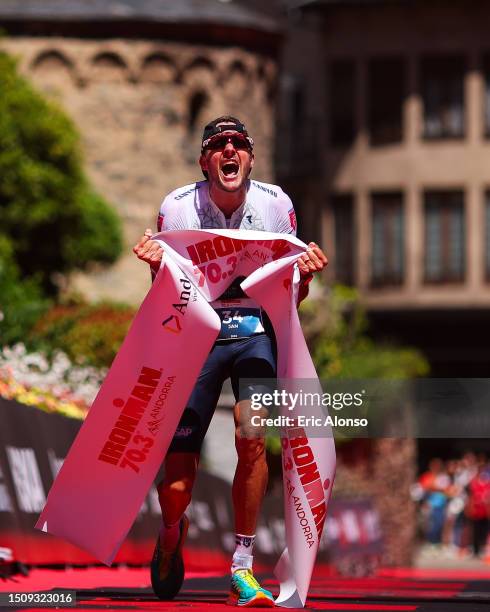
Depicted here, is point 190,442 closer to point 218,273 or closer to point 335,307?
point 218,273

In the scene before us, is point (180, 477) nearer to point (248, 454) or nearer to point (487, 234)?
point (248, 454)

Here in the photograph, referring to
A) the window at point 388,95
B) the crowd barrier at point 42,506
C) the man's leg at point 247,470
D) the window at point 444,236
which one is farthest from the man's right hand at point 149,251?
the window at point 388,95

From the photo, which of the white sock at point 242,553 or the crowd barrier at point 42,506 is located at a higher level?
A: the white sock at point 242,553

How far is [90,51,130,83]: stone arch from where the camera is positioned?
53250 mm

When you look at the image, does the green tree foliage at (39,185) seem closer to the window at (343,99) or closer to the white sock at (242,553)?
the window at (343,99)

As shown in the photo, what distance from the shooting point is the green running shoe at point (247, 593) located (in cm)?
891

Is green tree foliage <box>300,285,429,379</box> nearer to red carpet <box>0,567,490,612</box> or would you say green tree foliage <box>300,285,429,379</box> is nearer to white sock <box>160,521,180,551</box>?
red carpet <box>0,567,490,612</box>

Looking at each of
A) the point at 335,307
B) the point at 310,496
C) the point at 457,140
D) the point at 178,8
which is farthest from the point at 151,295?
the point at 457,140

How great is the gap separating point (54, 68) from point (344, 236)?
10.5 metres

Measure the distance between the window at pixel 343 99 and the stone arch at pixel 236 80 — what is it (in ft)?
17.8

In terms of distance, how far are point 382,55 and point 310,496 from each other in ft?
165

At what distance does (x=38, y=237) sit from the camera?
45938 millimetres

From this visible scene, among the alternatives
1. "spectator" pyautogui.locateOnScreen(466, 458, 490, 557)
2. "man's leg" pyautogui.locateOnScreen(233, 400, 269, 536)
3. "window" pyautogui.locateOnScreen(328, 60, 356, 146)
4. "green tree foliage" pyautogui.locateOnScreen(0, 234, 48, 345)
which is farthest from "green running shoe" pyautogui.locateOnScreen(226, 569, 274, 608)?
"window" pyautogui.locateOnScreen(328, 60, 356, 146)

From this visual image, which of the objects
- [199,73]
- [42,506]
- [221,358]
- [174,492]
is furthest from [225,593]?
[199,73]
